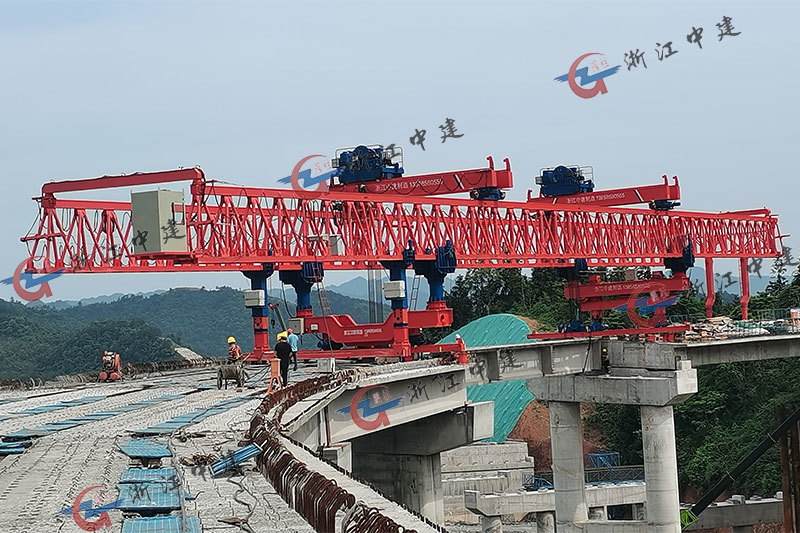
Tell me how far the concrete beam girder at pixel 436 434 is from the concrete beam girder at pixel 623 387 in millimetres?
5730

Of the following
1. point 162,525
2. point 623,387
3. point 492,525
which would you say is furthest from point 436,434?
point 162,525

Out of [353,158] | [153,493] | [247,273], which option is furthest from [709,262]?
[153,493]

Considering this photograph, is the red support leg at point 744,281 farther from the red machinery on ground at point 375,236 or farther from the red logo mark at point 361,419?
the red logo mark at point 361,419

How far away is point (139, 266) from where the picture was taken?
41031 millimetres

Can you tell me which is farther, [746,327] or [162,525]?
[746,327]

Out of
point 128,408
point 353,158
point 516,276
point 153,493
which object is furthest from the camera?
point 516,276

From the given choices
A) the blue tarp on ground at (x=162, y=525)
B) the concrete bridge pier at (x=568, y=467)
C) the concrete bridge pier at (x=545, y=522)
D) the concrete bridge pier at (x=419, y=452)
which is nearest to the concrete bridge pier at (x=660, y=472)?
the concrete bridge pier at (x=568, y=467)

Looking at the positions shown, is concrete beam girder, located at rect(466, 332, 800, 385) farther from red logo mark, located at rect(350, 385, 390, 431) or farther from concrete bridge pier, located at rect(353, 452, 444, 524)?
red logo mark, located at rect(350, 385, 390, 431)

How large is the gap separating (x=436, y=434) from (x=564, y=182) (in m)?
25.3

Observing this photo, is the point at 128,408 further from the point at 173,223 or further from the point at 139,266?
the point at 139,266

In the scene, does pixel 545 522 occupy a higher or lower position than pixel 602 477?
lower

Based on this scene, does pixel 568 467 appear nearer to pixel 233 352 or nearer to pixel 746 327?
pixel 233 352

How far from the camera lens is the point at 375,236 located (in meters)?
50.6

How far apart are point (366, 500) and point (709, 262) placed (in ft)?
223
